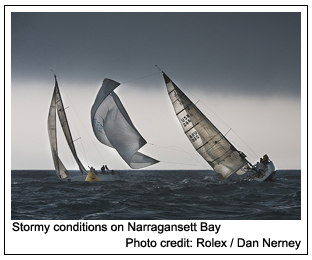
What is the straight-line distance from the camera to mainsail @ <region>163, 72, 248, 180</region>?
1058 inches

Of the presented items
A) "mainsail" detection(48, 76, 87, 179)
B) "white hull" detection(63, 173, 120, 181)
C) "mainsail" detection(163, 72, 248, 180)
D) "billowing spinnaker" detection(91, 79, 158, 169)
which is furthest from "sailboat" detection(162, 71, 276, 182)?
"mainsail" detection(48, 76, 87, 179)

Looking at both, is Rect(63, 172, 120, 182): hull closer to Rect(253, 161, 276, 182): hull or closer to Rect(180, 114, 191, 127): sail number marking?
Rect(180, 114, 191, 127): sail number marking

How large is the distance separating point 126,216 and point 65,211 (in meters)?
3.17

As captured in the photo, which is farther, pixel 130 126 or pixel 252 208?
pixel 130 126

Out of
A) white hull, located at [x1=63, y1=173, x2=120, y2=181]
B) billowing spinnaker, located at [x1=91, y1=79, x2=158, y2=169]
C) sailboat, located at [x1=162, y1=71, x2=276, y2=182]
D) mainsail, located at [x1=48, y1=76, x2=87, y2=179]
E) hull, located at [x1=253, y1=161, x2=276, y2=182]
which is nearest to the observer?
sailboat, located at [x1=162, y1=71, x2=276, y2=182]

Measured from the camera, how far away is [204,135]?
1059 inches

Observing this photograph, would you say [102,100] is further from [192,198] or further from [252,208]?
[252,208]

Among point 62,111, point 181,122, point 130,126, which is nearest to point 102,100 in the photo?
point 130,126

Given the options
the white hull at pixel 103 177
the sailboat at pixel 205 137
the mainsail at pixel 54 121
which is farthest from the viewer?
the white hull at pixel 103 177

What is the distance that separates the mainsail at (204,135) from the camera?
26867mm

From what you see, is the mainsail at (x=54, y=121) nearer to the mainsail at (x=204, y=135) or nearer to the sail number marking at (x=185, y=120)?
the mainsail at (x=204, y=135)

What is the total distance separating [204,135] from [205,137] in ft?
0.55

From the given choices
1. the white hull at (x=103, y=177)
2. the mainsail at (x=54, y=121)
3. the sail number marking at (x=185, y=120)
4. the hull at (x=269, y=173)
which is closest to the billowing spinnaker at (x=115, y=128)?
the mainsail at (x=54, y=121)
